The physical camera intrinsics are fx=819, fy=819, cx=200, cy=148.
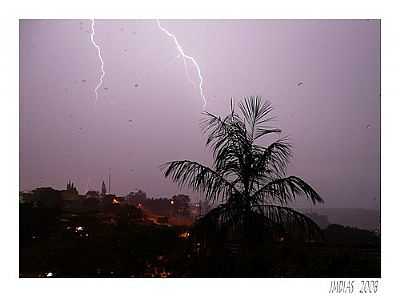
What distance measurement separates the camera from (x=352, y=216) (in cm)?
488

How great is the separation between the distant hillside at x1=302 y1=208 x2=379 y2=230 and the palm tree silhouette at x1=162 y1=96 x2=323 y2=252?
0.27 feet

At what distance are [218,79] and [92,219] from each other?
44.5 inches

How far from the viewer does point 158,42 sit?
4.93 meters

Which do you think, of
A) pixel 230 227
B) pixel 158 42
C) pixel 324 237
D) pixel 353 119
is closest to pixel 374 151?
pixel 353 119

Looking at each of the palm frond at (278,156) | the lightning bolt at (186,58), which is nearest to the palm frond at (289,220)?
the palm frond at (278,156)

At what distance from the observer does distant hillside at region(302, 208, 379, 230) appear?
16.0ft

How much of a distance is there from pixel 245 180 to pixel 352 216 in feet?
2.21

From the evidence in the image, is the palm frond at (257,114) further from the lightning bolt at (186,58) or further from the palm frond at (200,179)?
the palm frond at (200,179)

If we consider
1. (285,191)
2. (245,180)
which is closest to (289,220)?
(285,191)

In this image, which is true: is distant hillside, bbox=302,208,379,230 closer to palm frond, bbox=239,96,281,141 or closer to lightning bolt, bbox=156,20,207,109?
palm frond, bbox=239,96,281,141

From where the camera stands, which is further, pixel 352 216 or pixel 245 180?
pixel 245 180

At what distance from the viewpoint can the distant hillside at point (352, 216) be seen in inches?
192

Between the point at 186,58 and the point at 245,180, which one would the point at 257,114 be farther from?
the point at 186,58

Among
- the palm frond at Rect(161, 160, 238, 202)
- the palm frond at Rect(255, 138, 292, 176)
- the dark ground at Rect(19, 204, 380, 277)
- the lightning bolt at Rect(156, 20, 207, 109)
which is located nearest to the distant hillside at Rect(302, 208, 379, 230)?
the dark ground at Rect(19, 204, 380, 277)
